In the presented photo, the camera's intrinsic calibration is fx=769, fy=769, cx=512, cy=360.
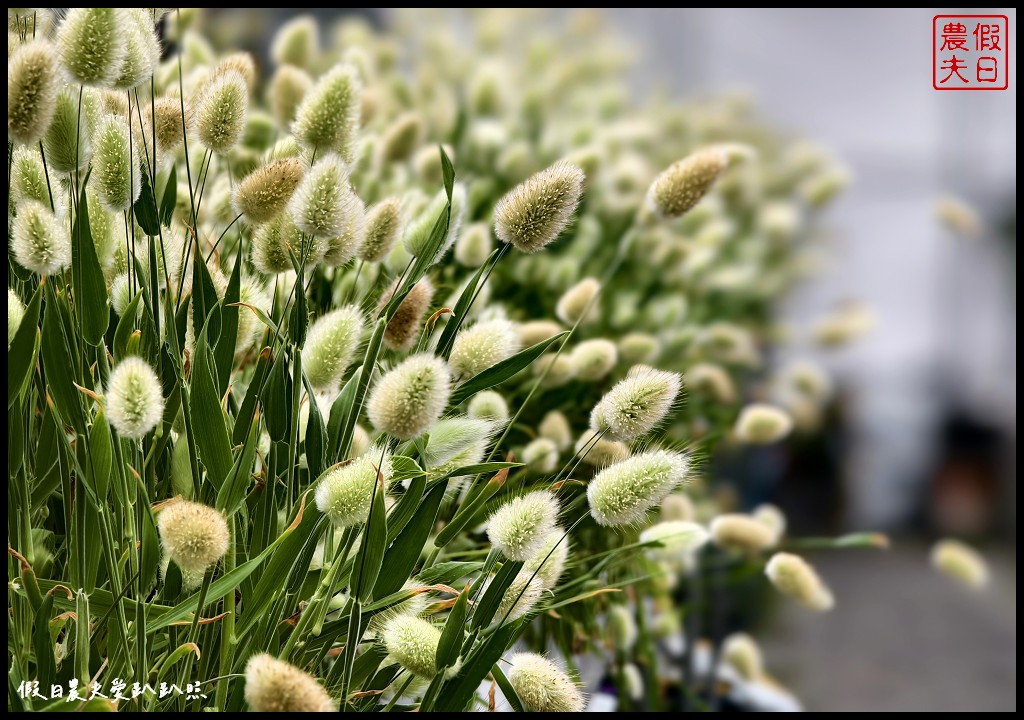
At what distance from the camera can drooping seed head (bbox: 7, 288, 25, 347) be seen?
0.30 meters

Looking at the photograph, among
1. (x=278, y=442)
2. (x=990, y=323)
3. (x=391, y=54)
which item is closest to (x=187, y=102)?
(x=278, y=442)

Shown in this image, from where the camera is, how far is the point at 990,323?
495cm

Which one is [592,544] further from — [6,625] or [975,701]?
[975,701]

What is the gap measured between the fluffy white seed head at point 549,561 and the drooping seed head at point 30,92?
9.7 inches

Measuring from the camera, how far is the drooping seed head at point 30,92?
27cm

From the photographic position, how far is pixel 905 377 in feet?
15.5

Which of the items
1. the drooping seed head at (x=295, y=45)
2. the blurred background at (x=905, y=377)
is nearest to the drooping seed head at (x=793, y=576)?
the drooping seed head at (x=295, y=45)

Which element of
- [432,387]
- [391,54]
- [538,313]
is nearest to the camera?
[432,387]

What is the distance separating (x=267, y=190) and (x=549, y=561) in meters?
0.19

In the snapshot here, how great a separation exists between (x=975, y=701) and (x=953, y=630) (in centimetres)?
78

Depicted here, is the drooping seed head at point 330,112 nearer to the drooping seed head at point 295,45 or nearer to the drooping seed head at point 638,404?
the drooping seed head at point 638,404

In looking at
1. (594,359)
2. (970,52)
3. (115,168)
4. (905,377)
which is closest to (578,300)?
(594,359)

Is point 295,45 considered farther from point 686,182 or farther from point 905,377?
point 905,377

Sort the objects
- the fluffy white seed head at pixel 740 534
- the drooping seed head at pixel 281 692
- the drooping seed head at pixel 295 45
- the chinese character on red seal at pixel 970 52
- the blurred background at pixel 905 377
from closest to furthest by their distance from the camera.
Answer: the drooping seed head at pixel 281 692 < the fluffy white seed head at pixel 740 534 < the drooping seed head at pixel 295 45 < the chinese character on red seal at pixel 970 52 < the blurred background at pixel 905 377
